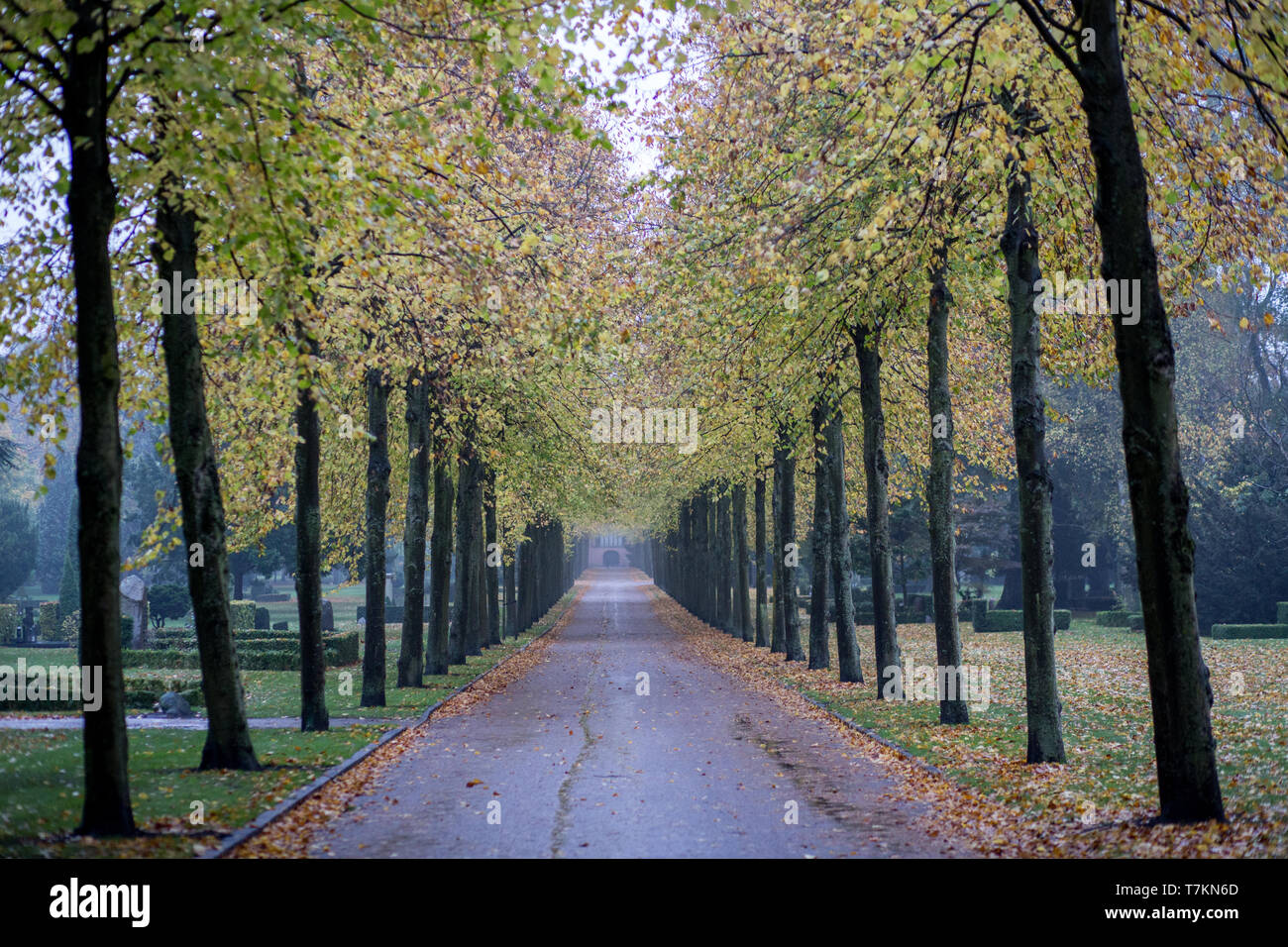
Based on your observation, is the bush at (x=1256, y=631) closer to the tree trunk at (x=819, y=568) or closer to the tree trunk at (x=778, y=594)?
the tree trunk at (x=778, y=594)

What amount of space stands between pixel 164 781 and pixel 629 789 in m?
4.93

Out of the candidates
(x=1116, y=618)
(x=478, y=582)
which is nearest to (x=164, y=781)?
(x=478, y=582)

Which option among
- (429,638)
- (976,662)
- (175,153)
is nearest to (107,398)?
(175,153)

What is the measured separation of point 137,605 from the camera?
35969mm

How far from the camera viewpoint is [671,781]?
41.2 ft

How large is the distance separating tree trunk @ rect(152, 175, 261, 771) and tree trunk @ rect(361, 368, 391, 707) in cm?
720

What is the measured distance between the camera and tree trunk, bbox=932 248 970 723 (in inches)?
651

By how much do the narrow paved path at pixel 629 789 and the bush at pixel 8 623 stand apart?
2916cm

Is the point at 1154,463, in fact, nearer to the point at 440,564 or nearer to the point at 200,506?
the point at 200,506

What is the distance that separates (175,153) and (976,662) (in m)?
25.4

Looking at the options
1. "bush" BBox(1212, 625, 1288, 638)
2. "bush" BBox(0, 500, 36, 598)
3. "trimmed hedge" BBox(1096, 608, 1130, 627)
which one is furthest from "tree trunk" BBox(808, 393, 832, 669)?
"bush" BBox(0, 500, 36, 598)

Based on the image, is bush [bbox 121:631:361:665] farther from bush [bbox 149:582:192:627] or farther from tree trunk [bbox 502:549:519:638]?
bush [bbox 149:582:192:627]

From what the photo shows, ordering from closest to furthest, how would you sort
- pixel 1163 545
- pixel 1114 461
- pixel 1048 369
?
1. pixel 1163 545
2. pixel 1048 369
3. pixel 1114 461
